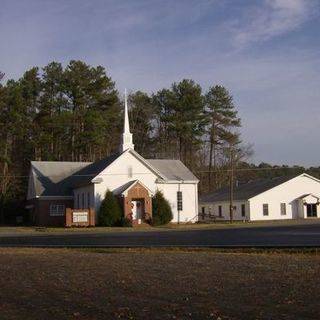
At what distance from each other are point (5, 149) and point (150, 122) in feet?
82.9

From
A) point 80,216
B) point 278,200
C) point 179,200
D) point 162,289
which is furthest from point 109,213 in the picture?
point 162,289

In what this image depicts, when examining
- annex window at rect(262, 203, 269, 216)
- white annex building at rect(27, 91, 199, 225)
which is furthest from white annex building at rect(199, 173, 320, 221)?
white annex building at rect(27, 91, 199, 225)

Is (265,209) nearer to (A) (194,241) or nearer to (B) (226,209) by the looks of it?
(B) (226,209)

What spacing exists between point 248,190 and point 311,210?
7814 mm

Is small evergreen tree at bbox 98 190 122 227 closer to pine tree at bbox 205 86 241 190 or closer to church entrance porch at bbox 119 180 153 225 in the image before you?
church entrance porch at bbox 119 180 153 225

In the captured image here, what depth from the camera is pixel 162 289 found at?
12.3 metres

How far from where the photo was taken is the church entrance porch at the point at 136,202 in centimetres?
5709

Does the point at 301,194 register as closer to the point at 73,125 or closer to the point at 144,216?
the point at 144,216

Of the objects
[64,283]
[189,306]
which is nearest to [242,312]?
[189,306]

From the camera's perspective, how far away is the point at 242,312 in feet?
32.0

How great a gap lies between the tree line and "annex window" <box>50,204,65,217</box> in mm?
11229

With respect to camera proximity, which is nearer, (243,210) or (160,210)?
(160,210)

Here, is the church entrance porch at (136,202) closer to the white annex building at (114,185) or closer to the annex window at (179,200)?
the white annex building at (114,185)

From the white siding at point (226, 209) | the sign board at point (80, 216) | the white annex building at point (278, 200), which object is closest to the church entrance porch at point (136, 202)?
the sign board at point (80, 216)
